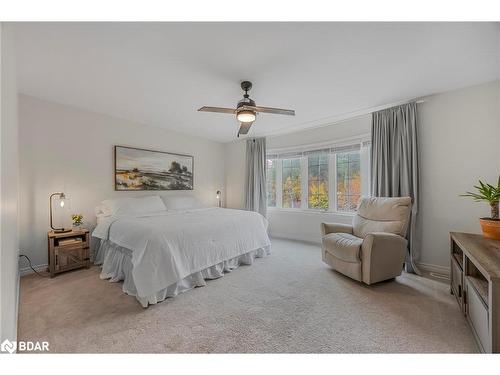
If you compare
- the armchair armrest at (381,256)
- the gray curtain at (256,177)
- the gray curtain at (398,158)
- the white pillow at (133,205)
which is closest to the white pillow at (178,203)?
the white pillow at (133,205)

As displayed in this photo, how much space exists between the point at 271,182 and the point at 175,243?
10.2 ft

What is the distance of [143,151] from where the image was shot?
3.85 metres

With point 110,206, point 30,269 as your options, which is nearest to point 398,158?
point 110,206

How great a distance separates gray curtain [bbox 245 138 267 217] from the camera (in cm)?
475

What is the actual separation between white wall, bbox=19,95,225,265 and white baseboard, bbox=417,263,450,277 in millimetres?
4497

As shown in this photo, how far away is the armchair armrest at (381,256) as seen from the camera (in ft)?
7.39

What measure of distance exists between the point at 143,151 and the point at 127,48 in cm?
230

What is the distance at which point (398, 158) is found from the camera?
294 cm

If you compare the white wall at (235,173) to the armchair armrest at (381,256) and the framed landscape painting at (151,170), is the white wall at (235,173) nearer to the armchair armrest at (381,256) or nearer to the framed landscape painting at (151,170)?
the framed landscape painting at (151,170)

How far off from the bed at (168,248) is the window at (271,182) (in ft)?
5.03

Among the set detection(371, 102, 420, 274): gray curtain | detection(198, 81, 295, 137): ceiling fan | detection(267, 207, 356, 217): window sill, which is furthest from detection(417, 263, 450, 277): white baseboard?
detection(198, 81, 295, 137): ceiling fan

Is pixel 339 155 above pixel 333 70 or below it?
below
